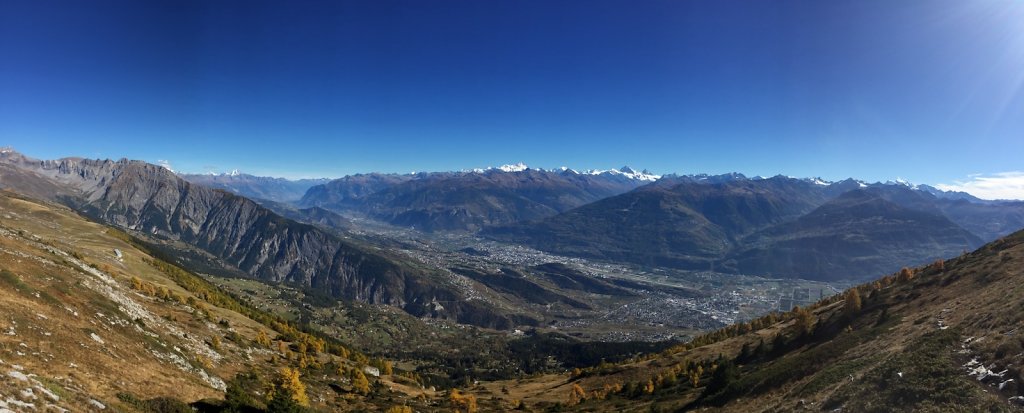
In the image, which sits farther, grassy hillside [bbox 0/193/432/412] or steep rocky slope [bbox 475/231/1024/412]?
steep rocky slope [bbox 475/231/1024/412]

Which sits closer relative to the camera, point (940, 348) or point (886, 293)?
point (940, 348)

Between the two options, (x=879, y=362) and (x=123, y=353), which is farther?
(x=879, y=362)

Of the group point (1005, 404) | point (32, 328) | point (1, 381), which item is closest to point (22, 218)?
point (32, 328)

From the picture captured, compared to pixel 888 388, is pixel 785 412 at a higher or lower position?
lower

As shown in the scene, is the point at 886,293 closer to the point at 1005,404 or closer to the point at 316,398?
the point at 1005,404

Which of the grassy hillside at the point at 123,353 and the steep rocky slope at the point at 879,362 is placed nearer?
the grassy hillside at the point at 123,353

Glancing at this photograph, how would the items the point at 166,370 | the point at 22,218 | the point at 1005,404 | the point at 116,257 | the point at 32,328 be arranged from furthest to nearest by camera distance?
the point at 22,218
the point at 116,257
the point at 166,370
the point at 32,328
the point at 1005,404

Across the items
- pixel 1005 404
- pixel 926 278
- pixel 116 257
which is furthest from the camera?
pixel 116 257

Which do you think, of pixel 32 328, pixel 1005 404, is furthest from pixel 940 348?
pixel 32 328

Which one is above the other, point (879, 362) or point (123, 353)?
point (879, 362)

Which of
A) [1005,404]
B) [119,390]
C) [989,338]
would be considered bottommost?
[119,390]
